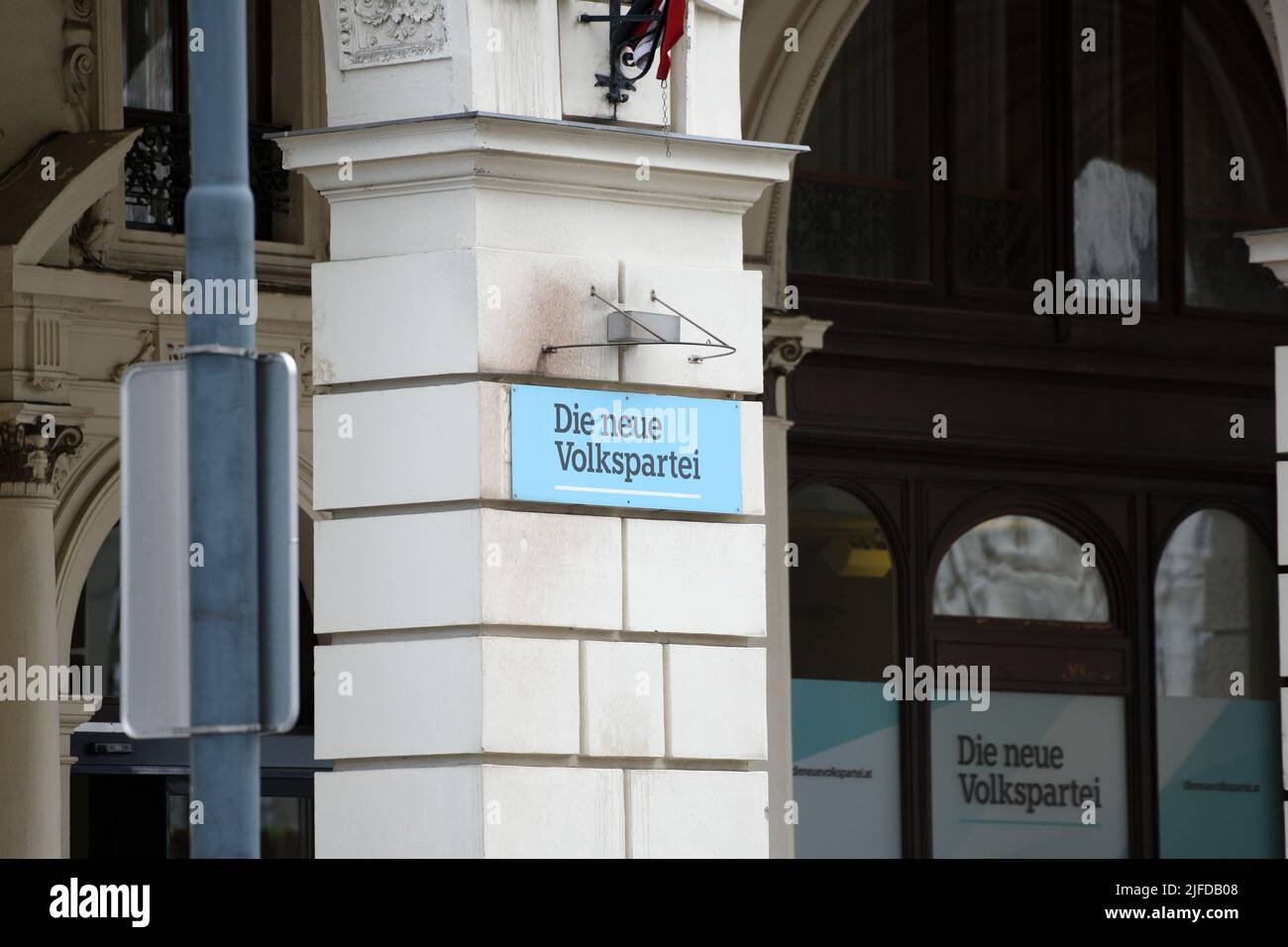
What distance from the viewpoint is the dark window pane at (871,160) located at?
17.8 m

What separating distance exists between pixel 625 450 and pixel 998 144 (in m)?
8.76

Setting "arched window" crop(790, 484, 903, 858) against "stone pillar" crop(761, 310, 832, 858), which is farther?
"arched window" crop(790, 484, 903, 858)

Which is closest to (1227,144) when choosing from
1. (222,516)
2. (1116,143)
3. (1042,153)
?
(1116,143)

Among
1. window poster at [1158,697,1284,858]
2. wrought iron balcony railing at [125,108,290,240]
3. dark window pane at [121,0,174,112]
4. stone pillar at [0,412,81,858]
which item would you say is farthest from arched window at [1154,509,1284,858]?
stone pillar at [0,412,81,858]

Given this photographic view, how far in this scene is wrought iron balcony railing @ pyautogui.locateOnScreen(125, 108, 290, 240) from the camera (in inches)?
620

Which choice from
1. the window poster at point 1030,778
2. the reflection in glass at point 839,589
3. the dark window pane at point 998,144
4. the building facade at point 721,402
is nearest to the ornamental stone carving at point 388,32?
the building facade at point 721,402

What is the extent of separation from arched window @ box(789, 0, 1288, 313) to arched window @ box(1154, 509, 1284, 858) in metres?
1.73

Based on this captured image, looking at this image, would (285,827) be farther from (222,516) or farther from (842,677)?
(222,516)

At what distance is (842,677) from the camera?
704 inches

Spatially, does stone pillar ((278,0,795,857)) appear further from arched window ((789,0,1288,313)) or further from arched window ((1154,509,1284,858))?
arched window ((1154,509,1284,858))

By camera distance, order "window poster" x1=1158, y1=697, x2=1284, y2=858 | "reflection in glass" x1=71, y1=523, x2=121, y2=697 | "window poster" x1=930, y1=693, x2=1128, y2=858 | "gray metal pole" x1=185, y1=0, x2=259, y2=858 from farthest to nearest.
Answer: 1. "window poster" x1=1158, y1=697, x2=1284, y2=858
2. "window poster" x1=930, y1=693, x2=1128, y2=858
3. "reflection in glass" x1=71, y1=523, x2=121, y2=697
4. "gray metal pole" x1=185, y1=0, x2=259, y2=858
